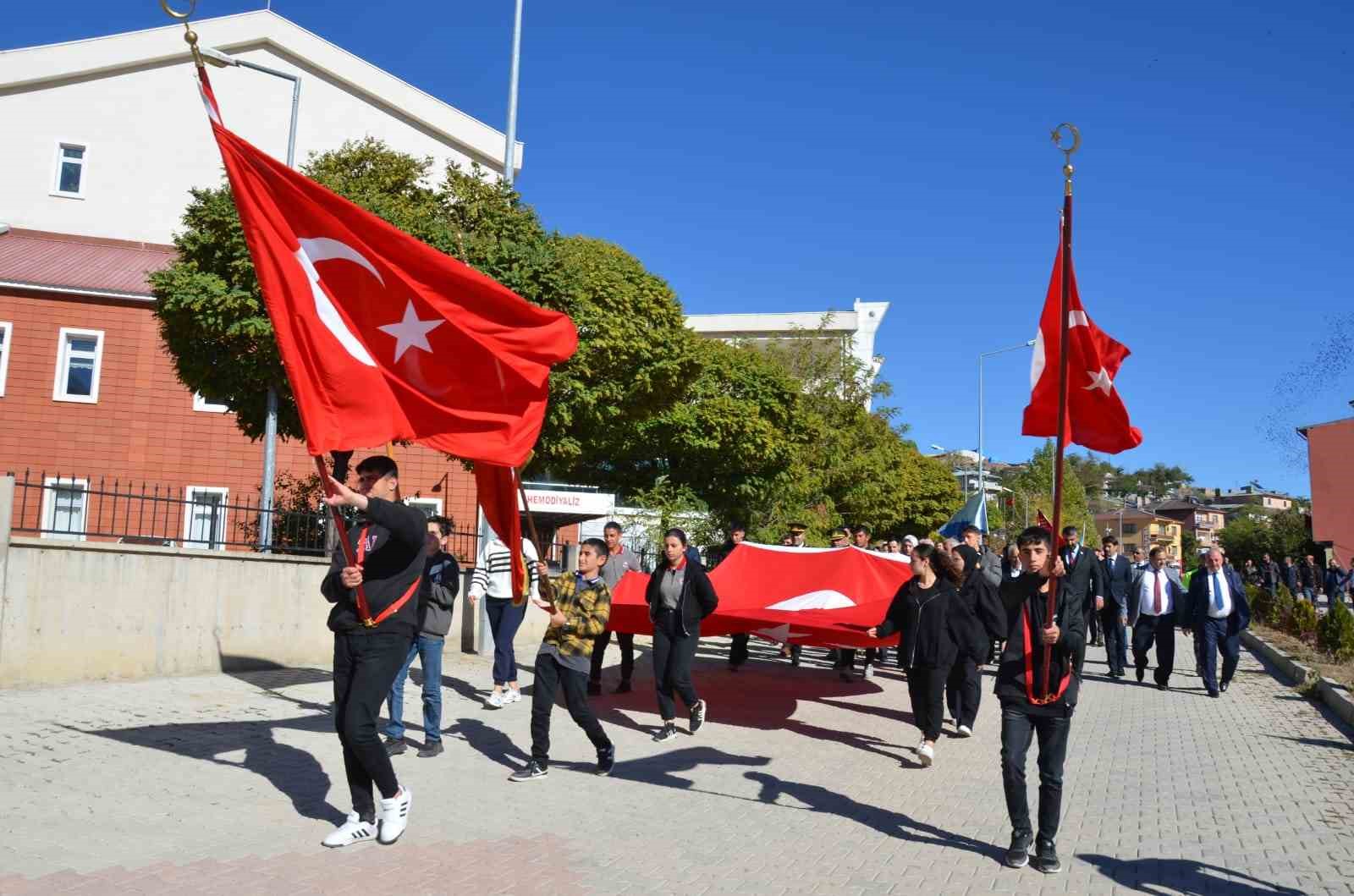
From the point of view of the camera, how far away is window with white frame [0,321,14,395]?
2611cm

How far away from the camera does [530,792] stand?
294 inches

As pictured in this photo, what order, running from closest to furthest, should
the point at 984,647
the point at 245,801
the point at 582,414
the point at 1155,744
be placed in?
the point at 245,801 → the point at 984,647 → the point at 1155,744 → the point at 582,414

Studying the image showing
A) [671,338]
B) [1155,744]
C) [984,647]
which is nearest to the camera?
[984,647]

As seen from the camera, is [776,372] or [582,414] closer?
[582,414]

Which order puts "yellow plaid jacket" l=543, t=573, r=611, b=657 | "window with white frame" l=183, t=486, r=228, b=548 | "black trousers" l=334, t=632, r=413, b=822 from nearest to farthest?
"black trousers" l=334, t=632, r=413, b=822 → "yellow plaid jacket" l=543, t=573, r=611, b=657 → "window with white frame" l=183, t=486, r=228, b=548

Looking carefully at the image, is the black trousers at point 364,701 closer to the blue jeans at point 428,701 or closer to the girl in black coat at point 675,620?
the blue jeans at point 428,701

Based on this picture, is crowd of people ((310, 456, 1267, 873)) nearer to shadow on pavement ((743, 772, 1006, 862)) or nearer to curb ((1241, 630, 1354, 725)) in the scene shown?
shadow on pavement ((743, 772, 1006, 862))

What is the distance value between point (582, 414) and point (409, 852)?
1223 centimetres

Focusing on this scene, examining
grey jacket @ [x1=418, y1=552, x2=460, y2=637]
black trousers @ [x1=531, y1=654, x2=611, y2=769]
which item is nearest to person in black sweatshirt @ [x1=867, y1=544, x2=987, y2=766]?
black trousers @ [x1=531, y1=654, x2=611, y2=769]

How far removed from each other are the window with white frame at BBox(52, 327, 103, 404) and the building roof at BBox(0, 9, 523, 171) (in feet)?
34.1

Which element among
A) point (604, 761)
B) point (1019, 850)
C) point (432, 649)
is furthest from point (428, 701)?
point (1019, 850)

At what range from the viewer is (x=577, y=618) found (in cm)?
798

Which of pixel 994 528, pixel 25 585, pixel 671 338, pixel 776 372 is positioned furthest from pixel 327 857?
pixel 994 528

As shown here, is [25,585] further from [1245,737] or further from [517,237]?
[1245,737]
